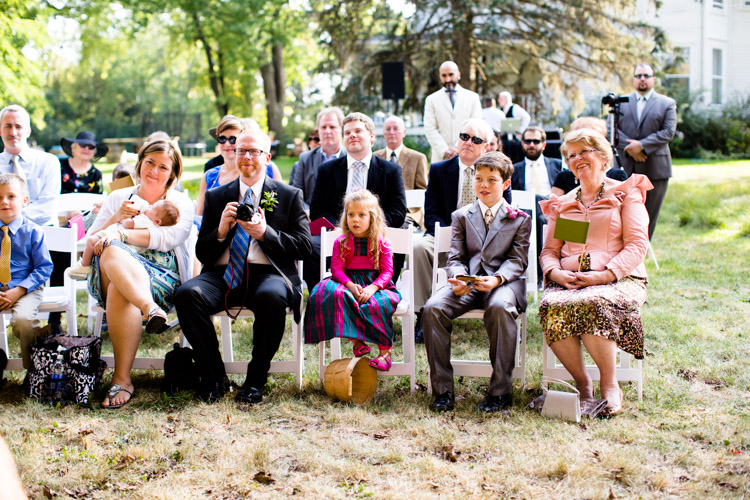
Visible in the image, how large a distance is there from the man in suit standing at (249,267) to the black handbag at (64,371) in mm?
603

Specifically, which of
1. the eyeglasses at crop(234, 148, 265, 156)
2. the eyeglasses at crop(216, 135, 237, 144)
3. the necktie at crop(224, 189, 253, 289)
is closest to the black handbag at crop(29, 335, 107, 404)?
the necktie at crop(224, 189, 253, 289)

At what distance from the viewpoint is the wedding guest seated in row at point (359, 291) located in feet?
14.0

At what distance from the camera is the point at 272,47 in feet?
87.2

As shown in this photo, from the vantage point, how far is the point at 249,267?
4.57m

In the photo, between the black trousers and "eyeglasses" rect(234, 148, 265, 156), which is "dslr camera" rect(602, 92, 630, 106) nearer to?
"eyeglasses" rect(234, 148, 265, 156)

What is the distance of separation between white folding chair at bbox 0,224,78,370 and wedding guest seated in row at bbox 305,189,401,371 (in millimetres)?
1679

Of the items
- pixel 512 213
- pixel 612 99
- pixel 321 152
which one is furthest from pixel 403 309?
pixel 612 99

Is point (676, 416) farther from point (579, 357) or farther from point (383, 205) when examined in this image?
point (383, 205)

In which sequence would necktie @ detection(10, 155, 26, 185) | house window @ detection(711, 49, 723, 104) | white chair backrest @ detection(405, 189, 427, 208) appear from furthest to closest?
house window @ detection(711, 49, 723, 104) < white chair backrest @ detection(405, 189, 427, 208) < necktie @ detection(10, 155, 26, 185)

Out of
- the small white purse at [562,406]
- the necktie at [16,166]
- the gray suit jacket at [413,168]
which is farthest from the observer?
the gray suit jacket at [413,168]

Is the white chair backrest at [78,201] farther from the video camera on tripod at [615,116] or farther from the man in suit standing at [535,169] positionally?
the video camera on tripod at [615,116]

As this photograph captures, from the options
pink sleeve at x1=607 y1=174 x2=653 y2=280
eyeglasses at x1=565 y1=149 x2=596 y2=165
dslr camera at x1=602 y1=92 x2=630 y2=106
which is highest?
dslr camera at x1=602 y1=92 x2=630 y2=106

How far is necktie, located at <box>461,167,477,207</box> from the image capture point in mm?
5457

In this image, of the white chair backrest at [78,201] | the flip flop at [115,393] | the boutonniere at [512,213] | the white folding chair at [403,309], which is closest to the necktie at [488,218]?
the boutonniere at [512,213]
